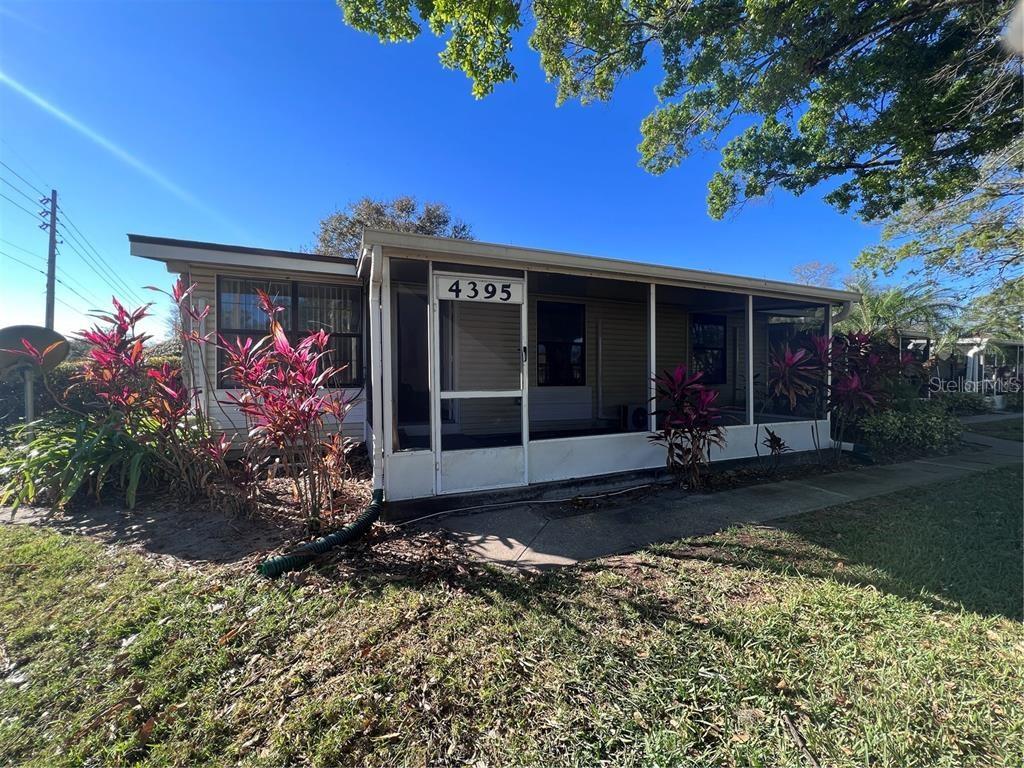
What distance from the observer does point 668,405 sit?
6.38 meters

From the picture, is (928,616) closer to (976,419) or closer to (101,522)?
(101,522)

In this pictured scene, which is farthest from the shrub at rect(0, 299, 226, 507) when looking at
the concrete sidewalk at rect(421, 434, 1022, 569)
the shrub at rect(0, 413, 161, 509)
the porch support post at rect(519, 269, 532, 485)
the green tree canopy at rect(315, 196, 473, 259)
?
the green tree canopy at rect(315, 196, 473, 259)

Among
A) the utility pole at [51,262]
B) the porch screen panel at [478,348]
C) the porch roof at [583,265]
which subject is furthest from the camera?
the utility pole at [51,262]

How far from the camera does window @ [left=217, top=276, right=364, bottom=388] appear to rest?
21.2 ft

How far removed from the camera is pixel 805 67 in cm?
566

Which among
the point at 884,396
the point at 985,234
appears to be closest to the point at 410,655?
the point at 884,396

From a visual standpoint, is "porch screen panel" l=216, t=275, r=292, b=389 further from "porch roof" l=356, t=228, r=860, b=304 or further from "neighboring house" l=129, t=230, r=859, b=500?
"porch roof" l=356, t=228, r=860, b=304

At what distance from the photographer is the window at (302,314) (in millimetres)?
6473

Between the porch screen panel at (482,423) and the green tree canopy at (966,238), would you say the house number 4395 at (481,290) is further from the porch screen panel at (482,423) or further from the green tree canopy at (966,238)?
the green tree canopy at (966,238)

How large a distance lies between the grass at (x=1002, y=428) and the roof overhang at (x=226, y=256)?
14.5 m

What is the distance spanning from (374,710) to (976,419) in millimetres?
18099

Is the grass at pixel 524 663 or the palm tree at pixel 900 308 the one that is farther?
the palm tree at pixel 900 308

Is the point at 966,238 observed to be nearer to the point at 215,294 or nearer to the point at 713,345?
the point at 713,345

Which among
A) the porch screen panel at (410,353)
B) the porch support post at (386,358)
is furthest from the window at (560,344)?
the porch support post at (386,358)
